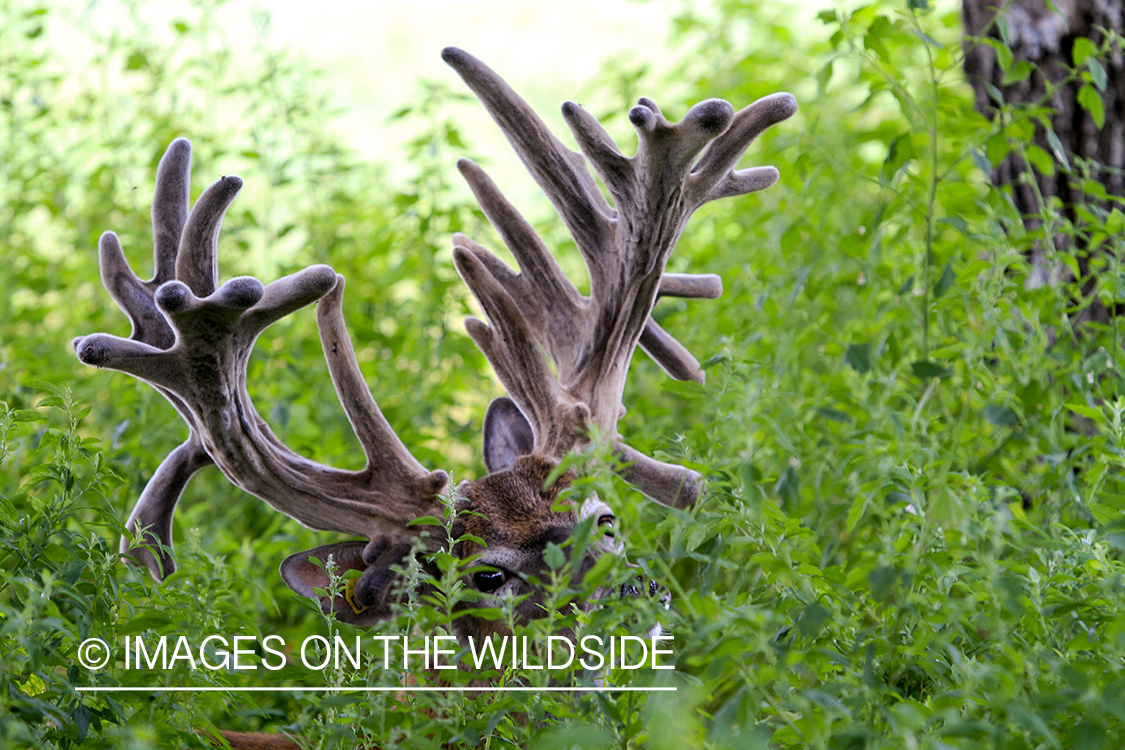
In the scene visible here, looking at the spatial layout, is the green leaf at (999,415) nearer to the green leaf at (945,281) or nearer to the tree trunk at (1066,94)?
the green leaf at (945,281)

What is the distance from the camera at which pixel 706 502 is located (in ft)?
4.86

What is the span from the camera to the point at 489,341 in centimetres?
216

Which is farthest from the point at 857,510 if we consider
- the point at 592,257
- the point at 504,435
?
the point at 504,435

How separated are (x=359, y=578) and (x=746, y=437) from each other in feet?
2.77

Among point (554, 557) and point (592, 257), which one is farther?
point (592, 257)

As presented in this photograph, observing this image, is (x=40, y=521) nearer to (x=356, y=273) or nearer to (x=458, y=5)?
(x=356, y=273)

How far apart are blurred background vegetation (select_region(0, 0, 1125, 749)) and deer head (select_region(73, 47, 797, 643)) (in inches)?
6.8

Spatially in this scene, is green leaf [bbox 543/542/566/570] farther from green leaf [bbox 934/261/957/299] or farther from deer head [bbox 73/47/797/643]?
green leaf [bbox 934/261/957/299]

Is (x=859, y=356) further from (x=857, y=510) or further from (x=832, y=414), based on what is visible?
(x=857, y=510)

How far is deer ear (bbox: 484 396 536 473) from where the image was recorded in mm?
2279

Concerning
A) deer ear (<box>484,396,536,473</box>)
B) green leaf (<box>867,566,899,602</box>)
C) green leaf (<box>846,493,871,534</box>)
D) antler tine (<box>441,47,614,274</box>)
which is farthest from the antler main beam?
green leaf (<box>867,566,899,602</box>)

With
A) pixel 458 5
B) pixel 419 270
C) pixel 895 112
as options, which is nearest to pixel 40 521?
pixel 419 270

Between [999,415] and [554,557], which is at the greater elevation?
[554,557]

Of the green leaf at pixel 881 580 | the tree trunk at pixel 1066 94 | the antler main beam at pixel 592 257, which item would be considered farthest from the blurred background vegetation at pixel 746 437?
the antler main beam at pixel 592 257
